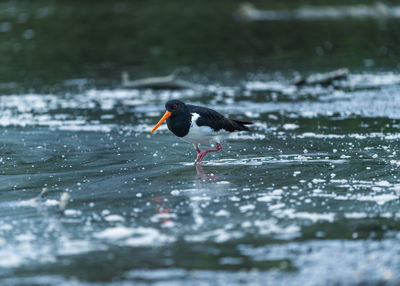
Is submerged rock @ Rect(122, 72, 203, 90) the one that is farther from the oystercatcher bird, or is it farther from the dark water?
the oystercatcher bird

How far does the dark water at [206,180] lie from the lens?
7812 mm

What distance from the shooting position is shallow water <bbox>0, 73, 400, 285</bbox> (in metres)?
7.71

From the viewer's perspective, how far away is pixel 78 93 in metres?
21.9

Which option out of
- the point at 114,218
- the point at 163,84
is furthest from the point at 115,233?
the point at 163,84

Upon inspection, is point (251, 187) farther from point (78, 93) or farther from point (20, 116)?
point (78, 93)

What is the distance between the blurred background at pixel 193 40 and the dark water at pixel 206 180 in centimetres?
29

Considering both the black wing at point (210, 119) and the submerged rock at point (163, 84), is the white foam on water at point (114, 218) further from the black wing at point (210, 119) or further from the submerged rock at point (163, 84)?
the submerged rock at point (163, 84)

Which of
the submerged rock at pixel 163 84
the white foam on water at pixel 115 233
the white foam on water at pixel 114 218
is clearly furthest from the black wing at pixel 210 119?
the submerged rock at pixel 163 84

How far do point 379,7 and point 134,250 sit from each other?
4151cm

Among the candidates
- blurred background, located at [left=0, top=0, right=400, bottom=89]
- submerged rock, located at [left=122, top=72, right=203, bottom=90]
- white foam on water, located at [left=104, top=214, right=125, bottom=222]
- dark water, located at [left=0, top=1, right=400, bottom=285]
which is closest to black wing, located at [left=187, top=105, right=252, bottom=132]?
dark water, located at [left=0, top=1, right=400, bottom=285]

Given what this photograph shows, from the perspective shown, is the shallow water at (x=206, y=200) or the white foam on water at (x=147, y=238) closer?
the shallow water at (x=206, y=200)

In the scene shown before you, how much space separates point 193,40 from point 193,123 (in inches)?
913

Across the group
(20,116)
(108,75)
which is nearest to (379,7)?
(108,75)

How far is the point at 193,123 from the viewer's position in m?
12.4
